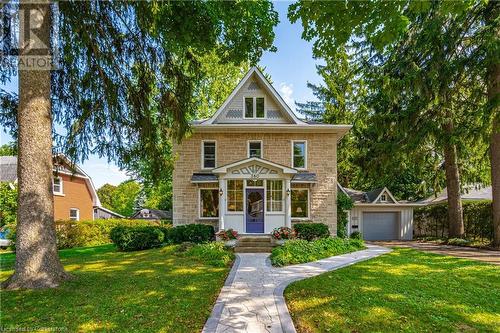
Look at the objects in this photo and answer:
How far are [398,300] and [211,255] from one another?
597cm

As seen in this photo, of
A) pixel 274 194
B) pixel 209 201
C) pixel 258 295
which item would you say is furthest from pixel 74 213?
pixel 258 295

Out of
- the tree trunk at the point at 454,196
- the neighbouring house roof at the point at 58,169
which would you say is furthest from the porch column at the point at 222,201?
the tree trunk at the point at 454,196

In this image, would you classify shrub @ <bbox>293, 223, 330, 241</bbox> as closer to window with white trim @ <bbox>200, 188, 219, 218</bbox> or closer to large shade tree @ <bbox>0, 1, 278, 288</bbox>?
window with white trim @ <bbox>200, 188, 219, 218</bbox>

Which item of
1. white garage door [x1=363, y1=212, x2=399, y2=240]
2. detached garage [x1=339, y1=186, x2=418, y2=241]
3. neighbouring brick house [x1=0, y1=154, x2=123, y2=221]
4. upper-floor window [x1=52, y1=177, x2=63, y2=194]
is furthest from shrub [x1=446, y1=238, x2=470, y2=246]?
upper-floor window [x1=52, y1=177, x2=63, y2=194]

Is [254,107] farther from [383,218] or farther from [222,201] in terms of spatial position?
[383,218]

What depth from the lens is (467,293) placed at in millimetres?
5934

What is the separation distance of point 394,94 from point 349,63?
551 inches

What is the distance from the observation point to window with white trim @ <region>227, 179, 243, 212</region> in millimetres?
14086

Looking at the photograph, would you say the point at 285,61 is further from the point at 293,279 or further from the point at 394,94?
the point at 293,279

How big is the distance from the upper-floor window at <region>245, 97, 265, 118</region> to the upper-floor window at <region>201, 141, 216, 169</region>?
2.40 metres

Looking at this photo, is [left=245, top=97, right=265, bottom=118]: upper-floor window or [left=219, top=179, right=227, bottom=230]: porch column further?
[left=245, top=97, right=265, bottom=118]: upper-floor window

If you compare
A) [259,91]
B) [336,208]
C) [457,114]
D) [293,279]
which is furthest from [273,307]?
[457,114]

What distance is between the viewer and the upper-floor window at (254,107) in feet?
49.8

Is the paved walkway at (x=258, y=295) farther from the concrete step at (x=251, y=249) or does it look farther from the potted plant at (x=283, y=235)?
the potted plant at (x=283, y=235)
